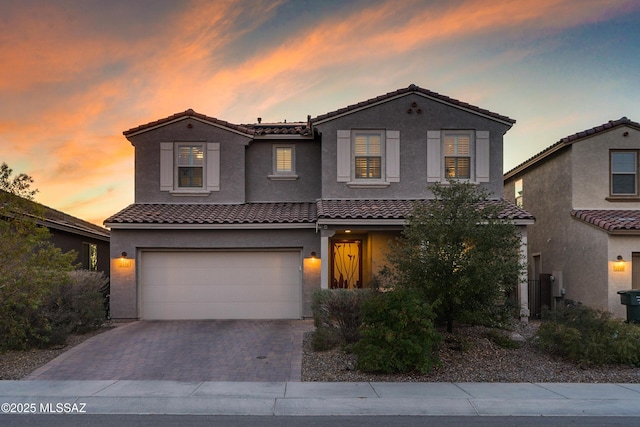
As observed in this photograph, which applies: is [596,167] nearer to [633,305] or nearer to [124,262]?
[633,305]

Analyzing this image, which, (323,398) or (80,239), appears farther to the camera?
(80,239)

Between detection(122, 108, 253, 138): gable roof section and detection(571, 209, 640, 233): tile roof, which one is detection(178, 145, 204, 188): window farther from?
detection(571, 209, 640, 233): tile roof

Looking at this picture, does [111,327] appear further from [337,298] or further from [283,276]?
[337,298]

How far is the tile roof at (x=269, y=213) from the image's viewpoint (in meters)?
12.9

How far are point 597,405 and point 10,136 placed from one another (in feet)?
59.8

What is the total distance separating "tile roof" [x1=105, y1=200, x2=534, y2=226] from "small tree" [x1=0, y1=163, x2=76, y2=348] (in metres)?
3.87

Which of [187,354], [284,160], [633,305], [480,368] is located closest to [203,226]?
[284,160]

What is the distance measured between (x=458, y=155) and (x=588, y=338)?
7149 mm

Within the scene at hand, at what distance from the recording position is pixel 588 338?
887cm

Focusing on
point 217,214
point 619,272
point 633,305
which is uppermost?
point 217,214

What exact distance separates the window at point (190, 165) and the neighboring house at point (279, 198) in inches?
1.4

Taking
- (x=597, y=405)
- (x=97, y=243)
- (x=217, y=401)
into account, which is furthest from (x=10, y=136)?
(x=597, y=405)

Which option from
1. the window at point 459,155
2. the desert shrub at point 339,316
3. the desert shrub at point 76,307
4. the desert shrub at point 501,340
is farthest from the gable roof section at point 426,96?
the desert shrub at point 76,307

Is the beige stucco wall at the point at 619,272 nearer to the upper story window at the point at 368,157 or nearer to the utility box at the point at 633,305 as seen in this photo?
the utility box at the point at 633,305
